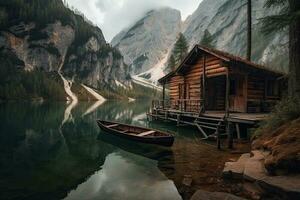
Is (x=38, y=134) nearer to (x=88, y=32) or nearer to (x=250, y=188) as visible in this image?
(x=250, y=188)

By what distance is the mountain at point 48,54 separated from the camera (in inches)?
4717

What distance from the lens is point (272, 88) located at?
25594 mm

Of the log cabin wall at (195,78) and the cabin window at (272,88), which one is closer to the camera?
the log cabin wall at (195,78)

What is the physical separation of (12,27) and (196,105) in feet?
479

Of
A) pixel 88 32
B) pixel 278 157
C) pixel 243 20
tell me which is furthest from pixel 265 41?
pixel 278 157

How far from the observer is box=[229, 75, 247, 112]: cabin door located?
23.5 metres

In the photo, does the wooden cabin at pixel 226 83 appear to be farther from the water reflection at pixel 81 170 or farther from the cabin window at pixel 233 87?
the water reflection at pixel 81 170

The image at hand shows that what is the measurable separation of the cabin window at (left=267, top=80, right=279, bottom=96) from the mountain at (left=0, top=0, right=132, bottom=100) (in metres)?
89.3

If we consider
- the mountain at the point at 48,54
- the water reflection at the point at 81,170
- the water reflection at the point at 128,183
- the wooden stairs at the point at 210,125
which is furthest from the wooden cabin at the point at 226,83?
the mountain at the point at 48,54

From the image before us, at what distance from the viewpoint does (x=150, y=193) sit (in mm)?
9414

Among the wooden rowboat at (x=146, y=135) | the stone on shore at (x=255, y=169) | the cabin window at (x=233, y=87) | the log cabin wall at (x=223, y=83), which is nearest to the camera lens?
the stone on shore at (x=255, y=169)

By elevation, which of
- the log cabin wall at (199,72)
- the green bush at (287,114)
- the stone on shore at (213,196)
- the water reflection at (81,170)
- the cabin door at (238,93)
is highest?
the log cabin wall at (199,72)

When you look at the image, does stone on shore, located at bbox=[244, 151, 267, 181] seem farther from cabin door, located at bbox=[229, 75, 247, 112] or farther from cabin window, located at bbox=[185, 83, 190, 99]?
cabin window, located at bbox=[185, 83, 190, 99]

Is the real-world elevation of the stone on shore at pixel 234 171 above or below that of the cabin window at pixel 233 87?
below
